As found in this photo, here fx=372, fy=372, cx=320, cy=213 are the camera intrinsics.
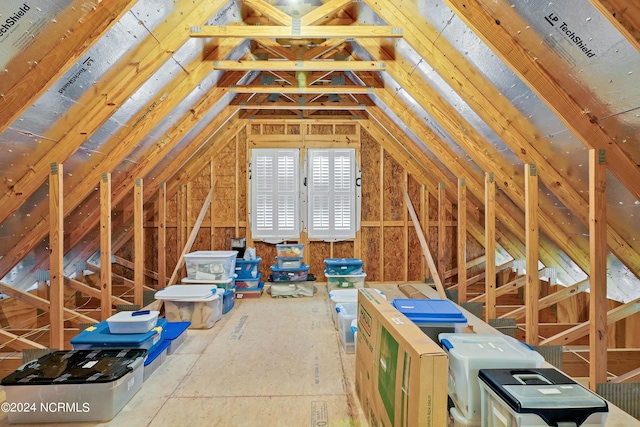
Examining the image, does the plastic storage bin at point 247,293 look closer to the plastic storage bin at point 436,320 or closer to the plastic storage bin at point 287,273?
the plastic storage bin at point 287,273

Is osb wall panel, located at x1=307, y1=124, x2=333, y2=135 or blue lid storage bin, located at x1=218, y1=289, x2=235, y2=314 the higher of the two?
osb wall panel, located at x1=307, y1=124, x2=333, y2=135

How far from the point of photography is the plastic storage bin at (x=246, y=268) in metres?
5.27

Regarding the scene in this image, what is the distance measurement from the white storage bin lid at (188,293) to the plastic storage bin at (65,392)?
1.60m

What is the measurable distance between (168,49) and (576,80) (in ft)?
9.54

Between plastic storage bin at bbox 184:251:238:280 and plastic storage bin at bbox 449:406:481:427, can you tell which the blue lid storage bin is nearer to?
plastic storage bin at bbox 184:251:238:280

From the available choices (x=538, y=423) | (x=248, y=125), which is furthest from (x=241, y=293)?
(x=538, y=423)

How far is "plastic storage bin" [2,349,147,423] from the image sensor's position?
6.90 feet

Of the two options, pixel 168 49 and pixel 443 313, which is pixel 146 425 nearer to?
pixel 443 313

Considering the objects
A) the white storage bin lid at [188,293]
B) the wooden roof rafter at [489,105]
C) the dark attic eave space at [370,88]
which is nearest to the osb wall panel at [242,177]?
the dark attic eave space at [370,88]

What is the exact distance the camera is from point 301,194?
6.39 m

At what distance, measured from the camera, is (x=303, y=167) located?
21.0 feet

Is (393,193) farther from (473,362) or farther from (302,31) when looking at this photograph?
(473,362)

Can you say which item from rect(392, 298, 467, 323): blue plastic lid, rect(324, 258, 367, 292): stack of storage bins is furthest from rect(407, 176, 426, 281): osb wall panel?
rect(392, 298, 467, 323): blue plastic lid

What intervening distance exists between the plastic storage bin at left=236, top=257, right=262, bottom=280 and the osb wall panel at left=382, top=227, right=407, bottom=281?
7.78ft
